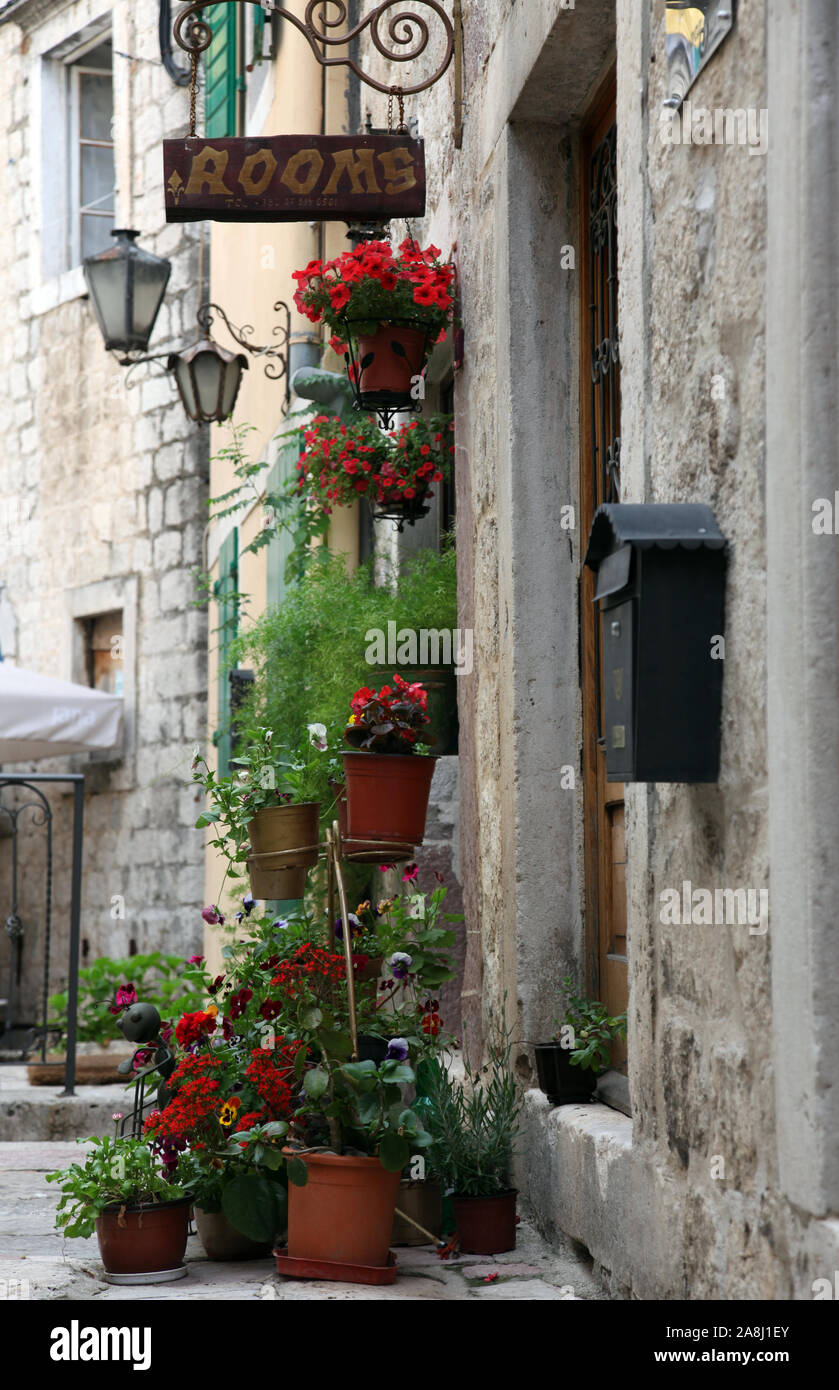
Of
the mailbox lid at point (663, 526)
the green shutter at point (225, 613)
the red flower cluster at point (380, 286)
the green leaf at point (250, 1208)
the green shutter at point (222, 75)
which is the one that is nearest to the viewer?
the mailbox lid at point (663, 526)

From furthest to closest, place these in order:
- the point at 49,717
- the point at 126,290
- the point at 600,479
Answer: the point at 49,717 → the point at 126,290 → the point at 600,479

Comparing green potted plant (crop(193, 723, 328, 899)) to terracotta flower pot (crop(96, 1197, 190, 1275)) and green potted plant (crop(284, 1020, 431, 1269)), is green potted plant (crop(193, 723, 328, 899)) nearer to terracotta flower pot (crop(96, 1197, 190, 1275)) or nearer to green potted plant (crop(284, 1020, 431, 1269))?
green potted plant (crop(284, 1020, 431, 1269))

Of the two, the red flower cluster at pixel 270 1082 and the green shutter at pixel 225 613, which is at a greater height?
the green shutter at pixel 225 613

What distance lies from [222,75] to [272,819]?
6.55 m

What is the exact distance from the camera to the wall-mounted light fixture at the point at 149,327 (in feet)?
26.5

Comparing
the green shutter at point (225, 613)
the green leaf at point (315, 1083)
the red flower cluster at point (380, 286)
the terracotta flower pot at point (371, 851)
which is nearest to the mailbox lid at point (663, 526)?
the green leaf at point (315, 1083)

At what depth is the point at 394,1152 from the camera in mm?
3350

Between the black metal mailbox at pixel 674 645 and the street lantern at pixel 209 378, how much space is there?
5.77 m

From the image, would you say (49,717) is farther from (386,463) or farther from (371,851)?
(371,851)

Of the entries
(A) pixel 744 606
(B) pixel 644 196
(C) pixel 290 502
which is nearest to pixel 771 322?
(A) pixel 744 606

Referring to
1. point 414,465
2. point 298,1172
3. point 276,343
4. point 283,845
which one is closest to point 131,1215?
point 298,1172

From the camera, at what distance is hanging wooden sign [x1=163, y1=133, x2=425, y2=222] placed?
414 cm

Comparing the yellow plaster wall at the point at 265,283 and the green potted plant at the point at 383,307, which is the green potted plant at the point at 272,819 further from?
the yellow plaster wall at the point at 265,283
